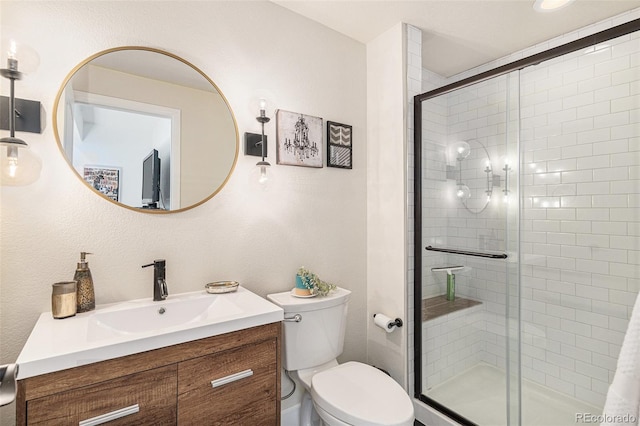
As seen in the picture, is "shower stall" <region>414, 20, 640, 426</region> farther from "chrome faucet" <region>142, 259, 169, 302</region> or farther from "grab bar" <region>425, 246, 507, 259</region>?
"chrome faucet" <region>142, 259, 169, 302</region>

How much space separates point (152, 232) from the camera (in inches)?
56.8

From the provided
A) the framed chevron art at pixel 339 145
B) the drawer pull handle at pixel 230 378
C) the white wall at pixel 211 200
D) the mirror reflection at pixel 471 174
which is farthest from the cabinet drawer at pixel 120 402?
the mirror reflection at pixel 471 174

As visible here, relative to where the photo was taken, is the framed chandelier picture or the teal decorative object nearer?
the teal decorative object

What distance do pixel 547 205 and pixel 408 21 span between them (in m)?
1.37

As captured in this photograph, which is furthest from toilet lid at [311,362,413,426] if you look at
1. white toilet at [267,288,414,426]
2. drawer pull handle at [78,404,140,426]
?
drawer pull handle at [78,404,140,426]

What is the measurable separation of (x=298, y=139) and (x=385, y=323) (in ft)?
4.10

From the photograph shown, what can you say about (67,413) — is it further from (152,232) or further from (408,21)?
(408,21)

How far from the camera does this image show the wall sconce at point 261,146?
66.9 inches

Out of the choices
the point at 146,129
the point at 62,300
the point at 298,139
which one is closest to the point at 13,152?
the point at 146,129

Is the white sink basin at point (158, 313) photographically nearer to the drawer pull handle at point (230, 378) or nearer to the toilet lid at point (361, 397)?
the drawer pull handle at point (230, 378)

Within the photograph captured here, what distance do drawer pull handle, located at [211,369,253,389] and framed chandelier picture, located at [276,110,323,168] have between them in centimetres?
109

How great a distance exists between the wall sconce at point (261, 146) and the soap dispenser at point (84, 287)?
0.86 metres

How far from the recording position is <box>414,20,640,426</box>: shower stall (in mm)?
1416

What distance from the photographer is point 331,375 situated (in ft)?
5.12
